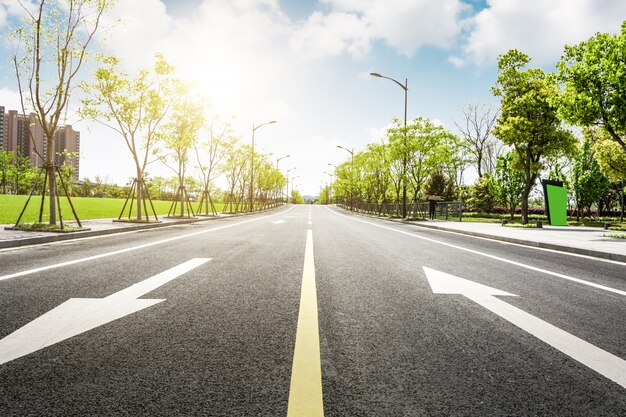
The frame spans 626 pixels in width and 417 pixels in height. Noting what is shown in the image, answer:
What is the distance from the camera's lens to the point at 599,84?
46.6 ft

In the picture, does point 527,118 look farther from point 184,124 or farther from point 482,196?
point 482,196

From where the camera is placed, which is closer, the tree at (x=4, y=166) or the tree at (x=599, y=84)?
the tree at (x=599, y=84)

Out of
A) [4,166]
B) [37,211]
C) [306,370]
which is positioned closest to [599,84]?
[306,370]

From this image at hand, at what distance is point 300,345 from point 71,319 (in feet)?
6.31

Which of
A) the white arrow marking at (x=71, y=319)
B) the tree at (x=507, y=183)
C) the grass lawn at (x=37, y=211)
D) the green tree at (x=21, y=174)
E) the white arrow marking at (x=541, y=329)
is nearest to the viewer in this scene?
the white arrow marking at (x=541, y=329)

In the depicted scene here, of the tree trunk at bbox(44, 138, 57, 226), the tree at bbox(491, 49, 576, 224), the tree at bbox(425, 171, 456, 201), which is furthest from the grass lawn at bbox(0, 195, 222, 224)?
the tree at bbox(425, 171, 456, 201)

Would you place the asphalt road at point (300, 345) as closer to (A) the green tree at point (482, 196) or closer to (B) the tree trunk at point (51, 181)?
(B) the tree trunk at point (51, 181)

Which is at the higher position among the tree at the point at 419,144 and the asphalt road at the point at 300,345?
the tree at the point at 419,144

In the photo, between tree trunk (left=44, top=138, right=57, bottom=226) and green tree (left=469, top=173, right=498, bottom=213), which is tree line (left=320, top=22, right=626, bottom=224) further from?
tree trunk (left=44, top=138, right=57, bottom=226)

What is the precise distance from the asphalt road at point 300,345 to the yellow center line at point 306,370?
0.5 inches

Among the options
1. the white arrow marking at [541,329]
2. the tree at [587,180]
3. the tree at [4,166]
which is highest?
the tree at [4,166]

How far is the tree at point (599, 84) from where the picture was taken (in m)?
13.5

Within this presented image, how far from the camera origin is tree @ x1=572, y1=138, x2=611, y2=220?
1491 inches

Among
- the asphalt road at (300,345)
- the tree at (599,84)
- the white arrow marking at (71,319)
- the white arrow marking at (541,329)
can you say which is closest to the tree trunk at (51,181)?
the asphalt road at (300,345)
